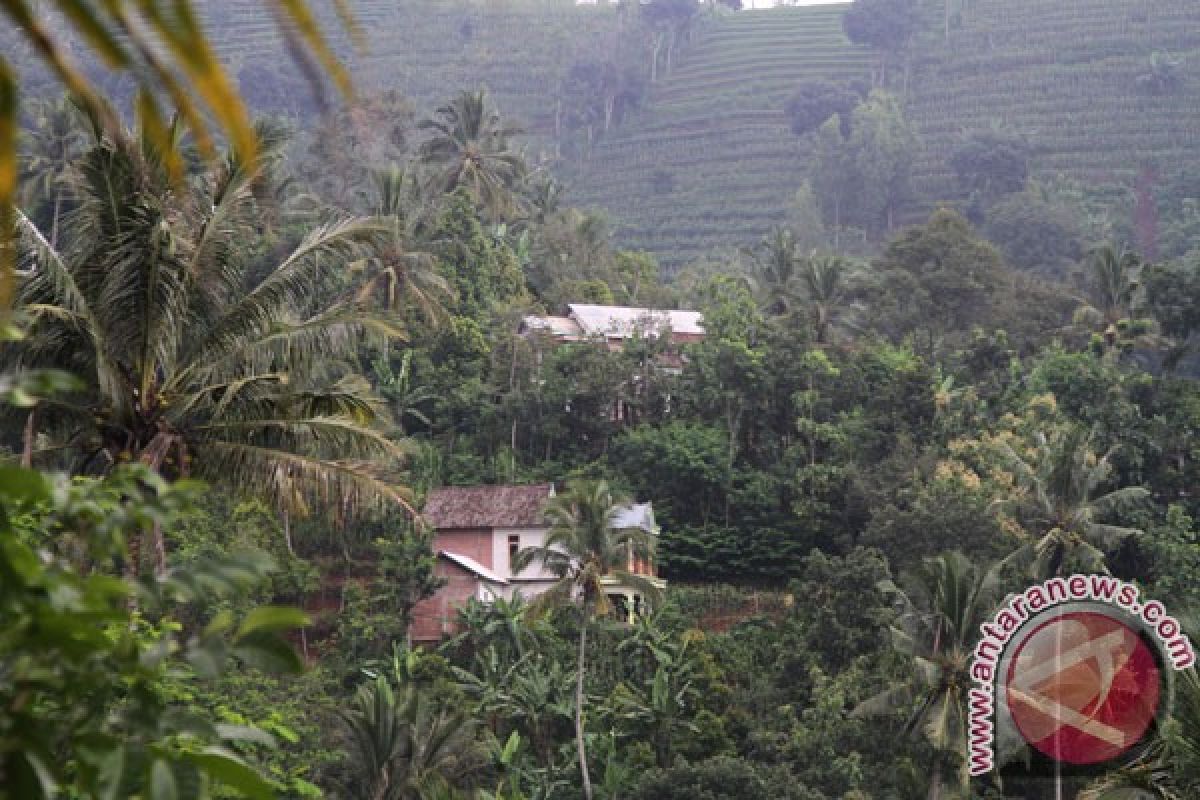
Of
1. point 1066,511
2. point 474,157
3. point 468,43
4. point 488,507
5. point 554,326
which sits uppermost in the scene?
point 468,43

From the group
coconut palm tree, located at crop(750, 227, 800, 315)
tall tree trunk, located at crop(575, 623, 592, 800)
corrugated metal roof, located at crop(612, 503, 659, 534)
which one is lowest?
tall tree trunk, located at crop(575, 623, 592, 800)

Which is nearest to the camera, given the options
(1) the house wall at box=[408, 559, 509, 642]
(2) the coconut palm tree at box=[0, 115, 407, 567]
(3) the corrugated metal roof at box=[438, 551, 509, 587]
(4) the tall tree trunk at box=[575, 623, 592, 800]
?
(2) the coconut palm tree at box=[0, 115, 407, 567]

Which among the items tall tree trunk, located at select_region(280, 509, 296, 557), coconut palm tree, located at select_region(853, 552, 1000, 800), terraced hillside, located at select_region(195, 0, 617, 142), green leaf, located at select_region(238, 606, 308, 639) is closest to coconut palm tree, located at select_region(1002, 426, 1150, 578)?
coconut palm tree, located at select_region(853, 552, 1000, 800)

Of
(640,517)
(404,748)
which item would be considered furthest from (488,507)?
(404,748)

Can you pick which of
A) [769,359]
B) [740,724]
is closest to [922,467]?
[769,359]

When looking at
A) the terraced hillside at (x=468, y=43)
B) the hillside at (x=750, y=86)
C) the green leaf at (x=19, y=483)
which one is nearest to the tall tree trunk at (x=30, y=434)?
the green leaf at (x=19, y=483)

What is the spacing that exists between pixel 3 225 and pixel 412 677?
36.5m

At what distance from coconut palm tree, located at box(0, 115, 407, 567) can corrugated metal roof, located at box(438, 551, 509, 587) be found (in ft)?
92.9

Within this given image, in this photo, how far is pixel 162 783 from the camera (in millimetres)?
4059

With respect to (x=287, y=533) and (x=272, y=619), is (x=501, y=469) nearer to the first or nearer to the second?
(x=287, y=533)

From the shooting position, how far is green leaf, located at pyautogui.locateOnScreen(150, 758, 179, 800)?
404 centimetres

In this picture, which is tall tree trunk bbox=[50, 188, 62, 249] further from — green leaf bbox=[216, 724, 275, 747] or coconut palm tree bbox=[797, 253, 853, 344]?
green leaf bbox=[216, 724, 275, 747]

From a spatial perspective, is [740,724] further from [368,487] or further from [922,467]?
[368,487]

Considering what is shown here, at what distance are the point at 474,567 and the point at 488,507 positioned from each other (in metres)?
2.42
